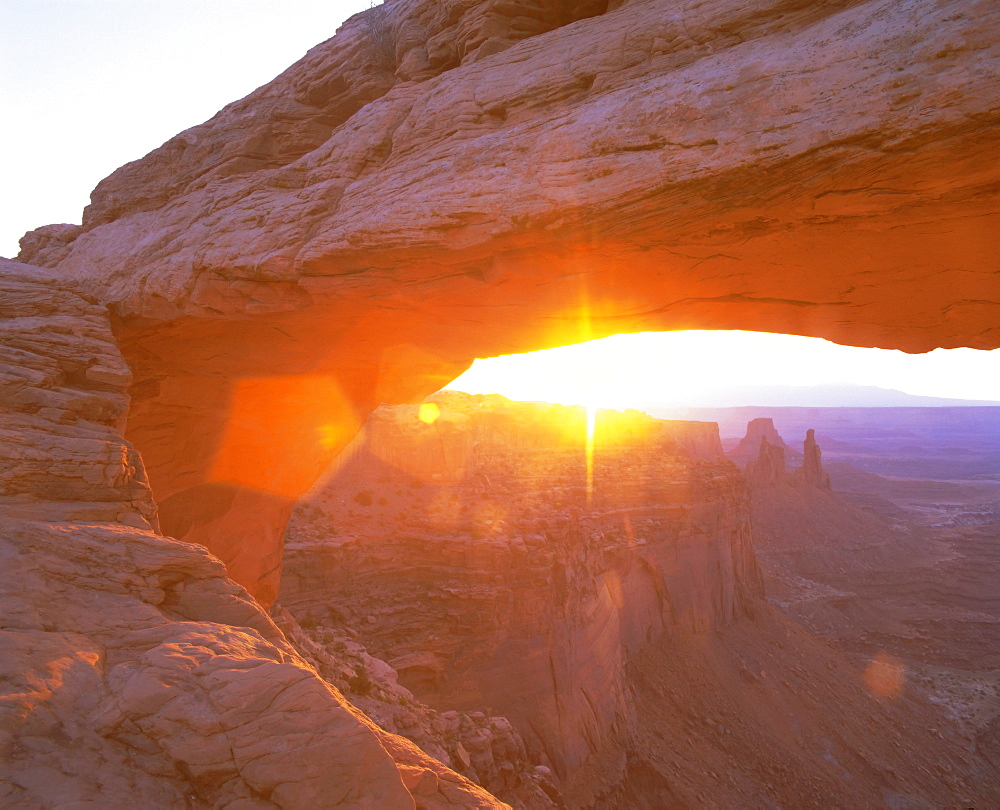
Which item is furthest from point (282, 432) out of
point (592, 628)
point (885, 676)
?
point (885, 676)

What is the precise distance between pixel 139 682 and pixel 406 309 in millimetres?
6218

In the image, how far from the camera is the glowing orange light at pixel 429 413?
23644mm

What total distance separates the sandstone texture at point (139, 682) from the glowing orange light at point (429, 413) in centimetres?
1756

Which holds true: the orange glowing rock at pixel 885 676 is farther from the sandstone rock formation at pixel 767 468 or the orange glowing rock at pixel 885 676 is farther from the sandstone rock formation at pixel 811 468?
the sandstone rock formation at pixel 811 468

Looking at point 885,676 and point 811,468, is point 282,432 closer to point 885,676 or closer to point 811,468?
point 885,676

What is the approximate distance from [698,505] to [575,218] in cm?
2088

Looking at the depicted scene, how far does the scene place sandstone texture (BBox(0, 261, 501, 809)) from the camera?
10.6ft

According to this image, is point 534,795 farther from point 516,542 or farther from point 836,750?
point 836,750

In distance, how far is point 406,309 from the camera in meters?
8.91

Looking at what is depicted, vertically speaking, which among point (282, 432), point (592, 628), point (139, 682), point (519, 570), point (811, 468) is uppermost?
point (282, 432)

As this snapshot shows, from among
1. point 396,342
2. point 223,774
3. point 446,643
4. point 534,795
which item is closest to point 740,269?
point 396,342

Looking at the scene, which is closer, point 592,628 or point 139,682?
point 139,682

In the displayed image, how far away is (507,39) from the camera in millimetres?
7879

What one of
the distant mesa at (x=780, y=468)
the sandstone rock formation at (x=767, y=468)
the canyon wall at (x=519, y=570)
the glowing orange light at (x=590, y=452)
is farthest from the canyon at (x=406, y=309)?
the distant mesa at (x=780, y=468)
